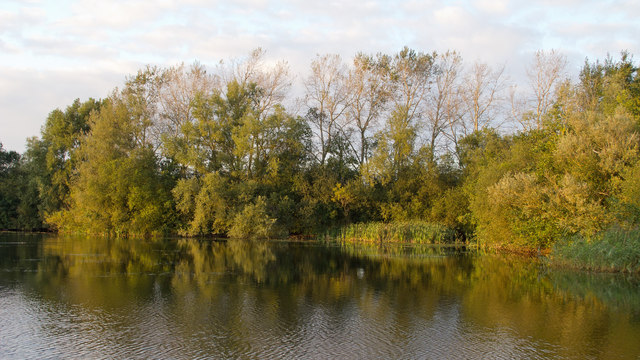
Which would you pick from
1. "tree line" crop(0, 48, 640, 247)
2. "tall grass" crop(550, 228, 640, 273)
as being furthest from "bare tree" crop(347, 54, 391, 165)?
"tall grass" crop(550, 228, 640, 273)

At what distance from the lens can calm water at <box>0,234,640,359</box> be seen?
9.55 metres

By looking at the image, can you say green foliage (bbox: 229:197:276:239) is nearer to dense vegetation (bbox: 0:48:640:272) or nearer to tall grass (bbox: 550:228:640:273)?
dense vegetation (bbox: 0:48:640:272)

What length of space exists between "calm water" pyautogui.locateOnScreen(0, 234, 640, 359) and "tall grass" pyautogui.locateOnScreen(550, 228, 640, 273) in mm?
843

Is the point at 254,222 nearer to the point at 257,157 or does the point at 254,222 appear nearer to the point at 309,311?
the point at 257,157

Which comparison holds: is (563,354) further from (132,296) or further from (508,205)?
(508,205)

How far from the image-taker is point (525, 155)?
29953mm

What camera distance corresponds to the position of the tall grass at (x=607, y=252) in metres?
19.4

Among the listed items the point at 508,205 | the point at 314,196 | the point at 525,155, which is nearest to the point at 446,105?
the point at 314,196

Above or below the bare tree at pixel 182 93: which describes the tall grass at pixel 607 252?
below

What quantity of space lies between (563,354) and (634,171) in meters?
16.2

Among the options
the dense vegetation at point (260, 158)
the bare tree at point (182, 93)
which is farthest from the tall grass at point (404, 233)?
the bare tree at point (182, 93)

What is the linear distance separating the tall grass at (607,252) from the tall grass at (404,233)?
15.9 m

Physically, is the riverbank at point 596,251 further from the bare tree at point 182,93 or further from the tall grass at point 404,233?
the bare tree at point 182,93

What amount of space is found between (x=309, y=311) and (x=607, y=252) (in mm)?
13622
